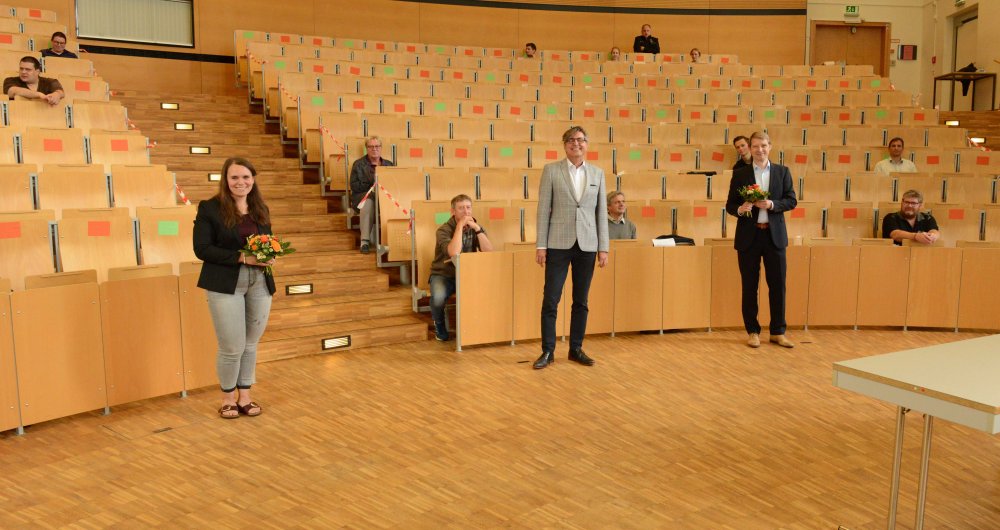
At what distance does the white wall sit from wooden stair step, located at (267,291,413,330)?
876 centimetres

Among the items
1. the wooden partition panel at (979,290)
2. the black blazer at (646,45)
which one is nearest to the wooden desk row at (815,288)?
the wooden partition panel at (979,290)

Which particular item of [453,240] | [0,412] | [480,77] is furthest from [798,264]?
[480,77]

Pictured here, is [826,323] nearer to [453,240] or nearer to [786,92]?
[453,240]

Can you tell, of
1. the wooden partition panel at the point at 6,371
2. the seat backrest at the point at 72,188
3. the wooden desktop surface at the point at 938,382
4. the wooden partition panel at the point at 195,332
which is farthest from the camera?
the seat backrest at the point at 72,188

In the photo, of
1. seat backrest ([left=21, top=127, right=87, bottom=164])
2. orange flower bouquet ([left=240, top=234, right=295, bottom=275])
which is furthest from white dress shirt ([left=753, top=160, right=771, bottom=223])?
Answer: seat backrest ([left=21, top=127, right=87, bottom=164])

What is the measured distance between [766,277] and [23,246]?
352 centimetres

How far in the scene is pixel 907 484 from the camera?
7.44 feet

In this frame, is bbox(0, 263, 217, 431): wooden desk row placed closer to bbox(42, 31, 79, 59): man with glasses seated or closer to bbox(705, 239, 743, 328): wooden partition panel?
bbox(705, 239, 743, 328): wooden partition panel

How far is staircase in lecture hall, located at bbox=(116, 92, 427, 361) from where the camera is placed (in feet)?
13.2

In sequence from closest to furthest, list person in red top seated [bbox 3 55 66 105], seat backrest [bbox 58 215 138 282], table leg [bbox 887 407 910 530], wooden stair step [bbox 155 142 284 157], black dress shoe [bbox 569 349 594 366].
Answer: table leg [bbox 887 407 910 530]
seat backrest [bbox 58 215 138 282]
black dress shoe [bbox 569 349 594 366]
person in red top seated [bbox 3 55 66 105]
wooden stair step [bbox 155 142 284 157]

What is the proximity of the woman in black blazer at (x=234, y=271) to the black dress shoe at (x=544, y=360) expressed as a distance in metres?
1.30

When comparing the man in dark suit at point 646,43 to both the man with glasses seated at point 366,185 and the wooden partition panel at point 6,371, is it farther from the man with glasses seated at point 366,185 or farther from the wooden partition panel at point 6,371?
Result: the wooden partition panel at point 6,371

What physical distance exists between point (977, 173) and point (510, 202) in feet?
12.9

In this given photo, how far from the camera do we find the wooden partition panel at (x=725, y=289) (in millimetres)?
4438
